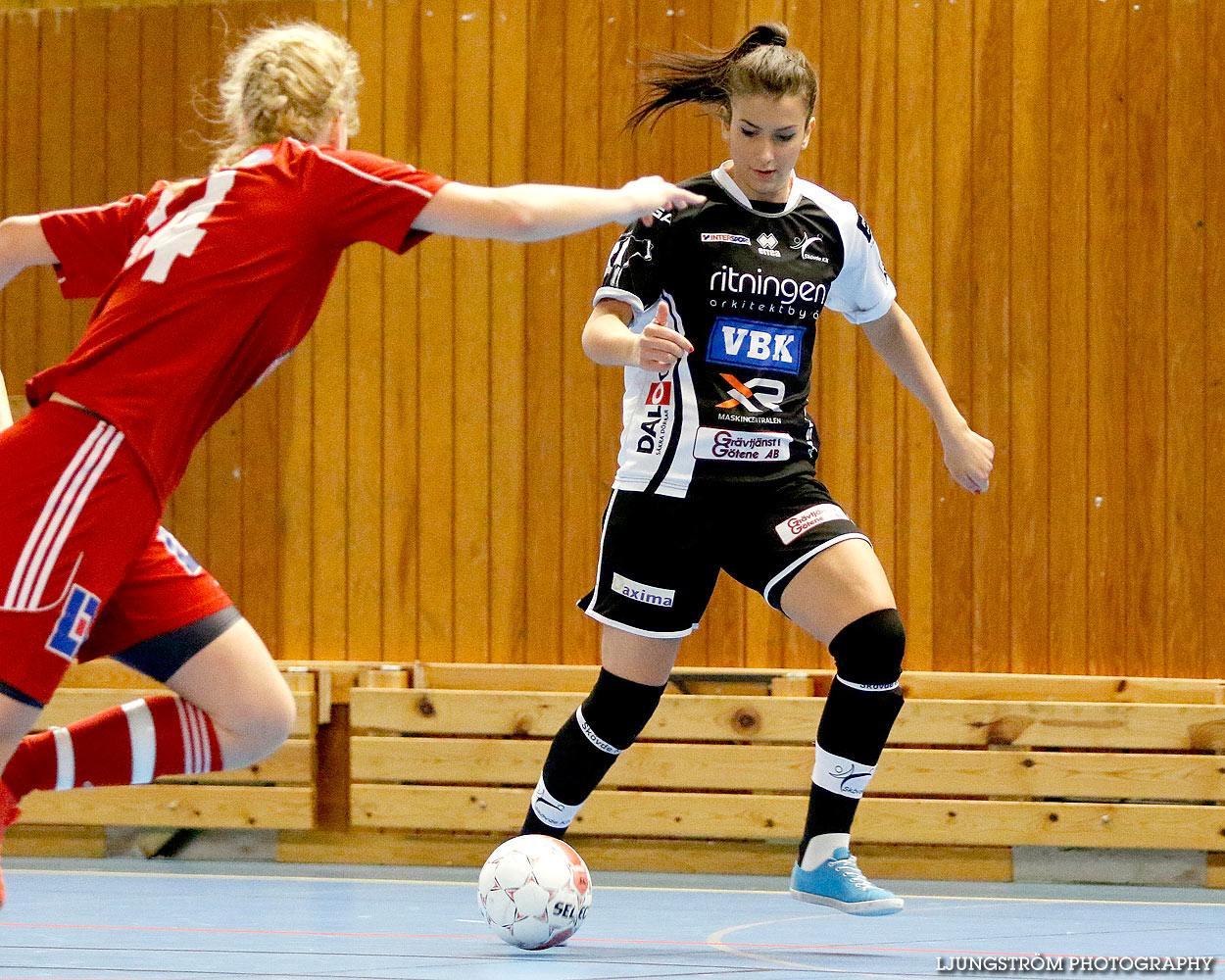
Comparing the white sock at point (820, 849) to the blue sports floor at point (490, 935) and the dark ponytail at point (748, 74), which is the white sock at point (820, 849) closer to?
the blue sports floor at point (490, 935)

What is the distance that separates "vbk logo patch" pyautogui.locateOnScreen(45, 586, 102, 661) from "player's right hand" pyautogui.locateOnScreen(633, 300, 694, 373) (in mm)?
1302

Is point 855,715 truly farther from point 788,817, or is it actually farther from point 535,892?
point 788,817

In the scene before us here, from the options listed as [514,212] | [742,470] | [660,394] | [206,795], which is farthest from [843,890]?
[206,795]

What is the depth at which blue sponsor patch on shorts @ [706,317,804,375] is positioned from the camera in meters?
3.77

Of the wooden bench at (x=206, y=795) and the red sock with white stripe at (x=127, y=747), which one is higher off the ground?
the red sock with white stripe at (x=127, y=747)

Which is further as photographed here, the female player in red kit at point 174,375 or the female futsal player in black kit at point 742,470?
the female futsal player in black kit at point 742,470

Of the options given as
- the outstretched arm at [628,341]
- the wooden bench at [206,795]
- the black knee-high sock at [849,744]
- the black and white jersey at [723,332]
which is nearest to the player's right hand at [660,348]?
the outstretched arm at [628,341]

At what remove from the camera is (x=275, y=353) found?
274 centimetres

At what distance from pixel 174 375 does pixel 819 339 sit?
3.86 m

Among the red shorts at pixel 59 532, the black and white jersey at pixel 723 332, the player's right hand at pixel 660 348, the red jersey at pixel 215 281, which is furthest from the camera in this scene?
the black and white jersey at pixel 723 332

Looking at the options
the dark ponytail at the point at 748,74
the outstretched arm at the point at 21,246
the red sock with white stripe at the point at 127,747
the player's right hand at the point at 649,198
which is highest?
the dark ponytail at the point at 748,74

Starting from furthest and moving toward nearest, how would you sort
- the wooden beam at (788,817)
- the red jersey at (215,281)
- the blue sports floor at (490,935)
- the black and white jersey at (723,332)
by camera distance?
the wooden beam at (788,817) < the black and white jersey at (723,332) < the blue sports floor at (490,935) < the red jersey at (215,281)

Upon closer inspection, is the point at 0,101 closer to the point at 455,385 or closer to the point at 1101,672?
the point at 455,385

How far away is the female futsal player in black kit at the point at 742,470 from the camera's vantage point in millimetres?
3615
